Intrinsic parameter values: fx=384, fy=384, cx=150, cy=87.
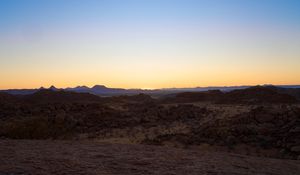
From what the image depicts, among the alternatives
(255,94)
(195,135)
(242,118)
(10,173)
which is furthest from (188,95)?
(10,173)

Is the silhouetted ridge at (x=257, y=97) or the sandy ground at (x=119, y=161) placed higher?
the silhouetted ridge at (x=257, y=97)

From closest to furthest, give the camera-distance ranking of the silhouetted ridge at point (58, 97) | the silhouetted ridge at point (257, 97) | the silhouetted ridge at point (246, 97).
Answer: the silhouetted ridge at point (257, 97) → the silhouetted ridge at point (246, 97) → the silhouetted ridge at point (58, 97)

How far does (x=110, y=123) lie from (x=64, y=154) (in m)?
19.6

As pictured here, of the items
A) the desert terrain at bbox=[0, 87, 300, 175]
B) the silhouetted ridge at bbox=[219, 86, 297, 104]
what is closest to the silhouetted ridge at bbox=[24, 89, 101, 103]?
the silhouetted ridge at bbox=[219, 86, 297, 104]

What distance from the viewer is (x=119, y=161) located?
10.5m

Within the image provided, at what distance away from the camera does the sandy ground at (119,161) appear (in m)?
9.31

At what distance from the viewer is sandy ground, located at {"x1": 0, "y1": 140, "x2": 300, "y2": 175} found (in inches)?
367

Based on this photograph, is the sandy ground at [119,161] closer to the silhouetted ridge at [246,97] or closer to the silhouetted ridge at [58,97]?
the silhouetted ridge at [246,97]

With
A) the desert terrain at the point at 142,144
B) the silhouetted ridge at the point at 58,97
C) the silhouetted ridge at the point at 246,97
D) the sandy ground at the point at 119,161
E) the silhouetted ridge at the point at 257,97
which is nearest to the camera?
Result: the sandy ground at the point at 119,161

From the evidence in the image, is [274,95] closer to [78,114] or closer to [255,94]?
[255,94]

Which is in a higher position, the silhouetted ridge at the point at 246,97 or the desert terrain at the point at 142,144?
the silhouetted ridge at the point at 246,97

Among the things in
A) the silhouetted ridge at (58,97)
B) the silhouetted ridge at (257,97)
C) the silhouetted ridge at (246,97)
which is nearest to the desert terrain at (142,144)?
the silhouetted ridge at (257,97)

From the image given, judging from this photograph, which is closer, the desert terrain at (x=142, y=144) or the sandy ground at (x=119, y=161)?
the sandy ground at (x=119, y=161)

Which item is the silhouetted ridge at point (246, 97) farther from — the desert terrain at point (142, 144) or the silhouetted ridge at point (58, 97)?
the desert terrain at point (142, 144)
